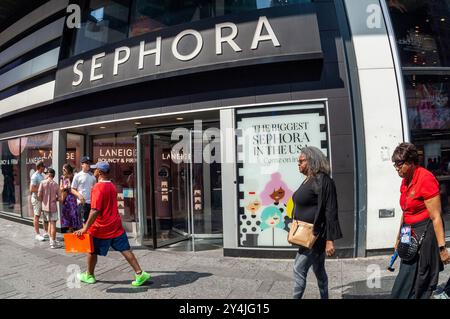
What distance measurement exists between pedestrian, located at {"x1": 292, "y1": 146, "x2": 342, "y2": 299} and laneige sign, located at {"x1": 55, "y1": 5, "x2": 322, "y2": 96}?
297 cm

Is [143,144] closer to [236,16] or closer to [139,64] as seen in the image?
[139,64]

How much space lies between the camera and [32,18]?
10242 mm

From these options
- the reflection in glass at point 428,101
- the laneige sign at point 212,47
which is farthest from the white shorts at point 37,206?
the reflection in glass at point 428,101

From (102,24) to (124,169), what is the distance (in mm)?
3824

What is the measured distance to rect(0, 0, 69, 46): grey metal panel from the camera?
9.27 m

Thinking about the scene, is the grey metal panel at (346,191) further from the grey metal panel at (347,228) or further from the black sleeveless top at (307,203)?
the black sleeveless top at (307,203)

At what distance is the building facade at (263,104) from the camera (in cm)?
577

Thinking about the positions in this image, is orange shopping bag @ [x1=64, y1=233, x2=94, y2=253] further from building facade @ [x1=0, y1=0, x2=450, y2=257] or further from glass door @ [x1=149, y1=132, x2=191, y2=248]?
glass door @ [x1=149, y1=132, x2=191, y2=248]

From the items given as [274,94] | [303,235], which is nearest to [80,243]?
[303,235]

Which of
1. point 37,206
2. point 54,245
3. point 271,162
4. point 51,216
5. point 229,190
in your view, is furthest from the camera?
point 37,206

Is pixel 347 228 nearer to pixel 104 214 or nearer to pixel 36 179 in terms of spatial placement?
pixel 104 214

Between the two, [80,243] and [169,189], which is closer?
[80,243]
